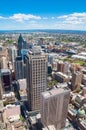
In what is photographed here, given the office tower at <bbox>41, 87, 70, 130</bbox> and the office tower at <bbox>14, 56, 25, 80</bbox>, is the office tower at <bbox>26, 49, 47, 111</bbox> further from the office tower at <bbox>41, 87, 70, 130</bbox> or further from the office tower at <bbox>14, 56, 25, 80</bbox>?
the office tower at <bbox>14, 56, 25, 80</bbox>

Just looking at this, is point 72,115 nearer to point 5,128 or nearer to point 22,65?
point 5,128

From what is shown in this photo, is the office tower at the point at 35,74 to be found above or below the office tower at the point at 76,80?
above

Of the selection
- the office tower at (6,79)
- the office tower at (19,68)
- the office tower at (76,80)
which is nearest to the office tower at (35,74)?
the office tower at (6,79)

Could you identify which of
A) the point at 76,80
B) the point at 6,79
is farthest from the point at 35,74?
the point at 76,80

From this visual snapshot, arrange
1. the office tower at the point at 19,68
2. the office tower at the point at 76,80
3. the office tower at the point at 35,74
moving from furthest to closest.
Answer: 1. the office tower at the point at 19,68
2. the office tower at the point at 76,80
3. the office tower at the point at 35,74

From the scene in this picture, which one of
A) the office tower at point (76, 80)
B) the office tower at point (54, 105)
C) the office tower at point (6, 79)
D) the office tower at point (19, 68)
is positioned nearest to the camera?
the office tower at point (54, 105)

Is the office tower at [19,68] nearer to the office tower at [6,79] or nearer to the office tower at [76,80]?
the office tower at [6,79]
